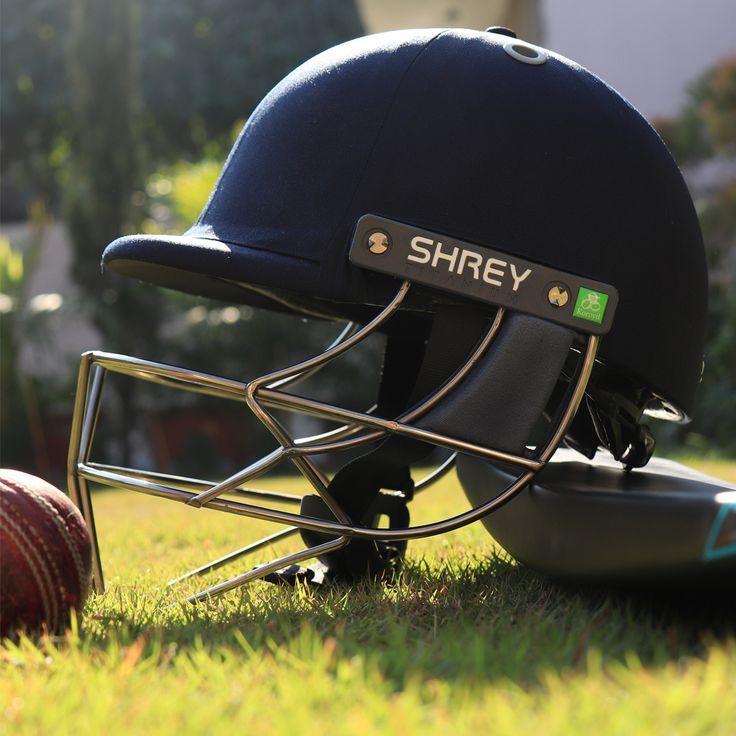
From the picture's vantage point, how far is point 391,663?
1.29m

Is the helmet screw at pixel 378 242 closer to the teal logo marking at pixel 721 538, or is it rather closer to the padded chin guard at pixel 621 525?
the padded chin guard at pixel 621 525

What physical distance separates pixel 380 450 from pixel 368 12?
6.45m

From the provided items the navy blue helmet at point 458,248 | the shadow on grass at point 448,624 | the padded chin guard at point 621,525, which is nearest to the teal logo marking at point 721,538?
the padded chin guard at point 621,525

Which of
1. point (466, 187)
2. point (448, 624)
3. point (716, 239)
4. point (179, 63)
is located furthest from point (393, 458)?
point (179, 63)

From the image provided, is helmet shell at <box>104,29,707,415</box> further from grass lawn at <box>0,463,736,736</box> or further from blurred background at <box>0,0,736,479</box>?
blurred background at <box>0,0,736,479</box>

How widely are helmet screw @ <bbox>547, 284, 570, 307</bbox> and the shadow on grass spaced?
47 cm

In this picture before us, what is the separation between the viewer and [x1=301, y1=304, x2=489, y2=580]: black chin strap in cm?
167

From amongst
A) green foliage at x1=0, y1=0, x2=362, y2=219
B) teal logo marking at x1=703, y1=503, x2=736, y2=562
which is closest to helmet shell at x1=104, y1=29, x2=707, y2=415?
teal logo marking at x1=703, y1=503, x2=736, y2=562

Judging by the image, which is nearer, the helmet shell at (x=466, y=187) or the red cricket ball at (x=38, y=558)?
the red cricket ball at (x=38, y=558)

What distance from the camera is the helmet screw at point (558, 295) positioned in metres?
1.64

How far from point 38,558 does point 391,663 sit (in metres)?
0.58

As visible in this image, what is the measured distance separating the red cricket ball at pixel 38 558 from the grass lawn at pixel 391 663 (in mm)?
54

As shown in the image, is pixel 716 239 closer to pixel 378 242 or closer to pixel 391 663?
pixel 378 242

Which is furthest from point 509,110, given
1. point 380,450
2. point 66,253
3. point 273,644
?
point 66,253
